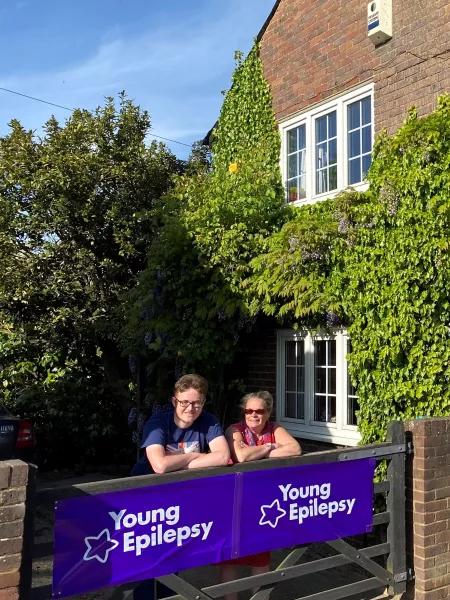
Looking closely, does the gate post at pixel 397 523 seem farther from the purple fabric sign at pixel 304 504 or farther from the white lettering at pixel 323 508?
the white lettering at pixel 323 508

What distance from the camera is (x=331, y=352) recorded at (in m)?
6.81

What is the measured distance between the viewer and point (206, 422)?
389 cm

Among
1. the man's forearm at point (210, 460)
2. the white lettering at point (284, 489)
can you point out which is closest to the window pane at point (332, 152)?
the white lettering at point (284, 489)

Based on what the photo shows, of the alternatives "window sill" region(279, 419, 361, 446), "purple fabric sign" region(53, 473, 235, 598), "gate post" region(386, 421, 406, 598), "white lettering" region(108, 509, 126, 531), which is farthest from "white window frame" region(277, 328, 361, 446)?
"white lettering" region(108, 509, 126, 531)

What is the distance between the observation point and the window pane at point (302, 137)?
→ 8.09 metres

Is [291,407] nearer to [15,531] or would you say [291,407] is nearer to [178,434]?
[178,434]

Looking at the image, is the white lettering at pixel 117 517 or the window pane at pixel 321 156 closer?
the white lettering at pixel 117 517

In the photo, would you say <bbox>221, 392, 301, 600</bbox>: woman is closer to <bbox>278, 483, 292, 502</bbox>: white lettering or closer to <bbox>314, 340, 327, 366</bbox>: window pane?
<bbox>278, 483, 292, 502</bbox>: white lettering

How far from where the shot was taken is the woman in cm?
386

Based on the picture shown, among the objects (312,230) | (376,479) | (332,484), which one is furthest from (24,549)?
(312,230)

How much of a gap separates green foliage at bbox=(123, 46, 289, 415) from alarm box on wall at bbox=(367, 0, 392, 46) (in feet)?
6.36

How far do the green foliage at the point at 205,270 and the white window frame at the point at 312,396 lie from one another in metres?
0.60

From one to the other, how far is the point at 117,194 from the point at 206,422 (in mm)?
6526

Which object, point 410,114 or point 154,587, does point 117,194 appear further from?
point 154,587
